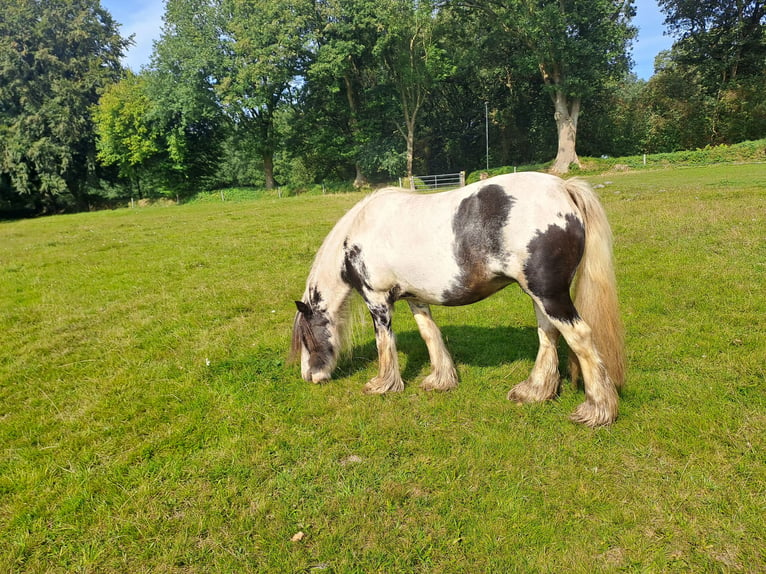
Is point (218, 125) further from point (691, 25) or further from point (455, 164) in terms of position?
point (691, 25)

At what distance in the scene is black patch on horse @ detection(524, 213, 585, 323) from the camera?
3.53m

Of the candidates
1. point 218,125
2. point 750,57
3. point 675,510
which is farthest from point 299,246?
A: point 750,57

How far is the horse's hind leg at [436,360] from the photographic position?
4.63m

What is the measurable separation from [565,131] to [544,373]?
34.1 metres

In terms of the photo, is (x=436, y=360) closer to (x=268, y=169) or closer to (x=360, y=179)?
(x=360, y=179)

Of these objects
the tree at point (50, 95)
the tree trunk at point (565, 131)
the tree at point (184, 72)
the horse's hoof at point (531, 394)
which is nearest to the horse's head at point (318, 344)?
the horse's hoof at point (531, 394)

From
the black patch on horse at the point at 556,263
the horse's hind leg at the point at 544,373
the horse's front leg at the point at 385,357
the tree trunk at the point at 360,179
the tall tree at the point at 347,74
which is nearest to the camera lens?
the black patch on horse at the point at 556,263

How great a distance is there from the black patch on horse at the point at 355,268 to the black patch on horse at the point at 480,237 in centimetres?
99

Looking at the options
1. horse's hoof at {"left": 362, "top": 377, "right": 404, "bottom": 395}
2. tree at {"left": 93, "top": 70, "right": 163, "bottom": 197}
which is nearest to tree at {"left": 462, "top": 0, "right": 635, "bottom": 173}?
tree at {"left": 93, "top": 70, "right": 163, "bottom": 197}

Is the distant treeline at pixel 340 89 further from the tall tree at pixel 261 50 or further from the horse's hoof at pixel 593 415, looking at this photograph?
the horse's hoof at pixel 593 415

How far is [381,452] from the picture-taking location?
3.65 meters

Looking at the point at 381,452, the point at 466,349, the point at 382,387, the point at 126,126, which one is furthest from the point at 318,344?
the point at 126,126

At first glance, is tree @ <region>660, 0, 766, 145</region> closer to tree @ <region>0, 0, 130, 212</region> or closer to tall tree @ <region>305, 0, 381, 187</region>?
tall tree @ <region>305, 0, 381, 187</region>

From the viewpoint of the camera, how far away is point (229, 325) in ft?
22.8
